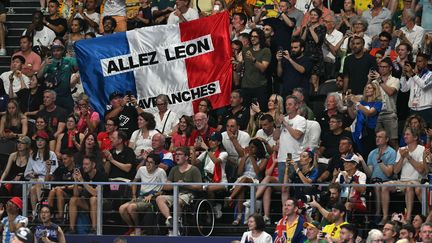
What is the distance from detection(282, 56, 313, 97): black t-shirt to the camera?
99.0 ft

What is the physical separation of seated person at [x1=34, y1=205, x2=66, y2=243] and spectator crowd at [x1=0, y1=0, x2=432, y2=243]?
15mm

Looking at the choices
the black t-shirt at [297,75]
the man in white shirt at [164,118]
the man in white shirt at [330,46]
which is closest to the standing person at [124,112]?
the man in white shirt at [164,118]

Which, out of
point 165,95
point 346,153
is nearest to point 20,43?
point 165,95

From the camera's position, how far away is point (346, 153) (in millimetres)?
27328

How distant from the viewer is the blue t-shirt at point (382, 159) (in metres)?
27.5

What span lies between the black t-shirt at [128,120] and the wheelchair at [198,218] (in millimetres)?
2672

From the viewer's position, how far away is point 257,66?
30422 millimetres

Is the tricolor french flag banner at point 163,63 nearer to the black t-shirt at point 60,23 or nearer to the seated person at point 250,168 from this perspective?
the black t-shirt at point 60,23

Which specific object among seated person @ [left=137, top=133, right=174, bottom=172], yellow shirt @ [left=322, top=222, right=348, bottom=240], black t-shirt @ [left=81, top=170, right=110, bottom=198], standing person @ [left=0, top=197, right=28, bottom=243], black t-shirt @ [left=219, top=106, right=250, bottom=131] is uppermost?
black t-shirt @ [left=219, top=106, right=250, bottom=131]

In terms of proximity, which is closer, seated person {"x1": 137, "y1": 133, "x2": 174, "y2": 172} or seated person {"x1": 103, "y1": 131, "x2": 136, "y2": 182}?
seated person {"x1": 137, "y1": 133, "x2": 174, "y2": 172}

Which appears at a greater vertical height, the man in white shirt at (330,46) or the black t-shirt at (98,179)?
the man in white shirt at (330,46)

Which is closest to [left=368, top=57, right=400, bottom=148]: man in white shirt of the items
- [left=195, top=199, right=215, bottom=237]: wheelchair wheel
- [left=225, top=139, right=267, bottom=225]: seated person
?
[left=225, top=139, right=267, bottom=225]: seated person

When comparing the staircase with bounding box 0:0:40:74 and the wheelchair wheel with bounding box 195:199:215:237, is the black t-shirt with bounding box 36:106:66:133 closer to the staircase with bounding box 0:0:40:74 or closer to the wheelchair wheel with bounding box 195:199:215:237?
the staircase with bounding box 0:0:40:74

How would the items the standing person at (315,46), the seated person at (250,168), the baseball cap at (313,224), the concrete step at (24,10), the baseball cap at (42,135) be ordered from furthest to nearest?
the concrete step at (24,10), the standing person at (315,46), the baseball cap at (42,135), the seated person at (250,168), the baseball cap at (313,224)
